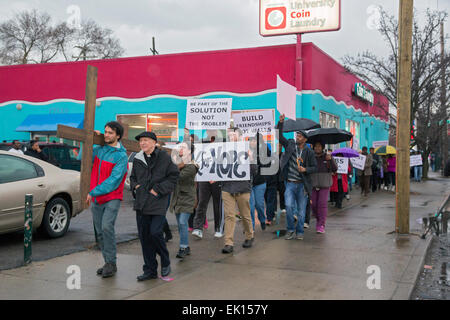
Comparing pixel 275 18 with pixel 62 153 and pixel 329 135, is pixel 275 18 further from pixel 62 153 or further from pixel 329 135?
pixel 62 153

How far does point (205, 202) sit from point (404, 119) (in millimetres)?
3880

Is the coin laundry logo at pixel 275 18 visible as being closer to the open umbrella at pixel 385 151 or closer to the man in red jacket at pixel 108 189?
the open umbrella at pixel 385 151

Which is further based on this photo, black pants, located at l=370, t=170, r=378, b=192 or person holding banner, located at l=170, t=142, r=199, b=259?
black pants, located at l=370, t=170, r=378, b=192

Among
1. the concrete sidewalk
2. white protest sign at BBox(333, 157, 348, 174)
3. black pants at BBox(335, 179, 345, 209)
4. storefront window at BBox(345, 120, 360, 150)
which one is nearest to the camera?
the concrete sidewalk

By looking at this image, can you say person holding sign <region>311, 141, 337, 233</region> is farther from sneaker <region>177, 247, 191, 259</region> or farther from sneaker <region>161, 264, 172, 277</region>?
sneaker <region>161, 264, 172, 277</region>

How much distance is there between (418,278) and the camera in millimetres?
5609

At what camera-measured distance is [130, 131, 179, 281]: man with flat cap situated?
5.28 m

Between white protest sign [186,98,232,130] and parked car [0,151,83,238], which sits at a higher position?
white protest sign [186,98,232,130]

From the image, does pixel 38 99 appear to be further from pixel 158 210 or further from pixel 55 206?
pixel 158 210

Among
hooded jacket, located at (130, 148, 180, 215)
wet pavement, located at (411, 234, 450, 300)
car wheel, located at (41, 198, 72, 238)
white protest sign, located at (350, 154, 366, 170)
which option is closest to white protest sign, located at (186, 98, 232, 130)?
car wheel, located at (41, 198, 72, 238)

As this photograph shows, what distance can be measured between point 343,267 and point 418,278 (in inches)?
34.5

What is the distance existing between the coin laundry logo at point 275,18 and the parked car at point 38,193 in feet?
42.0

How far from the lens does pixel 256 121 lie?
340 inches

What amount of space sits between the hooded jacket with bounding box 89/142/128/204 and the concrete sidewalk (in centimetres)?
96
